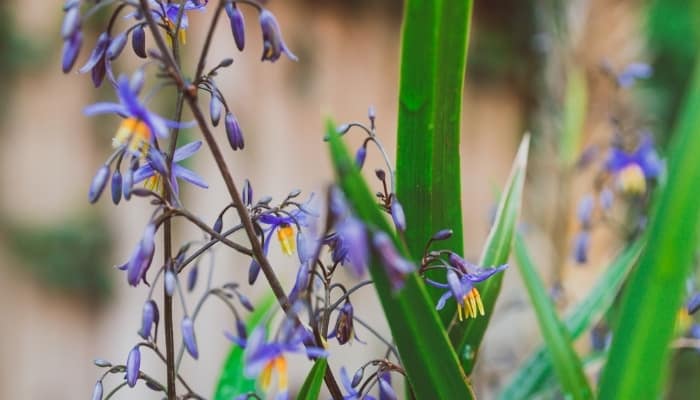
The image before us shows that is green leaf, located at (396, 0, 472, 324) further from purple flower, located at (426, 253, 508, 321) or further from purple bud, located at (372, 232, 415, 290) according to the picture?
purple bud, located at (372, 232, 415, 290)

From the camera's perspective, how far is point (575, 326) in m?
0.67

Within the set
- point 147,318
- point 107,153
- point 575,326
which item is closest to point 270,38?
point 147,318

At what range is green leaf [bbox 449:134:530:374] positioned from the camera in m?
0.49

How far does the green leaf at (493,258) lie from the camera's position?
0.49 metres

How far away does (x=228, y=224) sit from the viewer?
1712 millimetres

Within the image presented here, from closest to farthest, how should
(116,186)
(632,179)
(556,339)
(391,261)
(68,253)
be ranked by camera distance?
(391,261) < (116,186) < (556,339) < (632,179) < (68,253)

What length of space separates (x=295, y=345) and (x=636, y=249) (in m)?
0.37

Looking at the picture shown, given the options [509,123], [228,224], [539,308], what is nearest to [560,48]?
[228,224]

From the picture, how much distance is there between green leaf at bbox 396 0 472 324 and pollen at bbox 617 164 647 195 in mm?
361

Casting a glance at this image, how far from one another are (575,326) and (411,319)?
338 millimetres

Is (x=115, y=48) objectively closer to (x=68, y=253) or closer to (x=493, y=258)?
(x=493, y=258)

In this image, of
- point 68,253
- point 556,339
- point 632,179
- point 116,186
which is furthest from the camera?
point 68,253

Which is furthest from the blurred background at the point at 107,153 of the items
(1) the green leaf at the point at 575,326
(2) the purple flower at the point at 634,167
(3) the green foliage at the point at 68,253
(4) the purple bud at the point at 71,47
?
(4) the purple bud at the point at 71,47

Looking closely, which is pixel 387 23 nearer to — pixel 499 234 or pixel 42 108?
pixel 42 108
